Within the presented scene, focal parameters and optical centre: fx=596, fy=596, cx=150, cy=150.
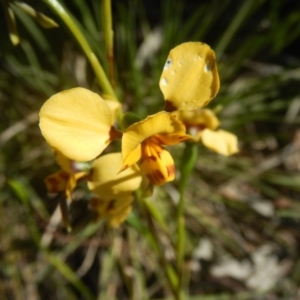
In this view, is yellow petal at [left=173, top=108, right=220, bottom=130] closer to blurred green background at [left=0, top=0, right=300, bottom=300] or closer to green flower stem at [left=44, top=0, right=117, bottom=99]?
green flower stem at [left=44, top=0, right=117, bottom=99]

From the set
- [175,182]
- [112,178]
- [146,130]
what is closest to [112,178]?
[112,178]

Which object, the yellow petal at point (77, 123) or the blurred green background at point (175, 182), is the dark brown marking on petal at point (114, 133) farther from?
the blurred green background at point (175, 182)

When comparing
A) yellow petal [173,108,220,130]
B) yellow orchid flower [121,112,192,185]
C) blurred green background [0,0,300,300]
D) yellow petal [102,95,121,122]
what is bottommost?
blurred green background [0,0,300,300]

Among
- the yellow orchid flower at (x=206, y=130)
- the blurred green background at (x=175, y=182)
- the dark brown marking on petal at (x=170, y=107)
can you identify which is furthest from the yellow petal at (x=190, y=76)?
the blurred green background at (x=175, y=182)

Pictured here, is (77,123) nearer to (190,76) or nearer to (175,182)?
(190,76)

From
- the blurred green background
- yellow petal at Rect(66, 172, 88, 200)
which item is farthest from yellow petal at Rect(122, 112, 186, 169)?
the blurred green background
